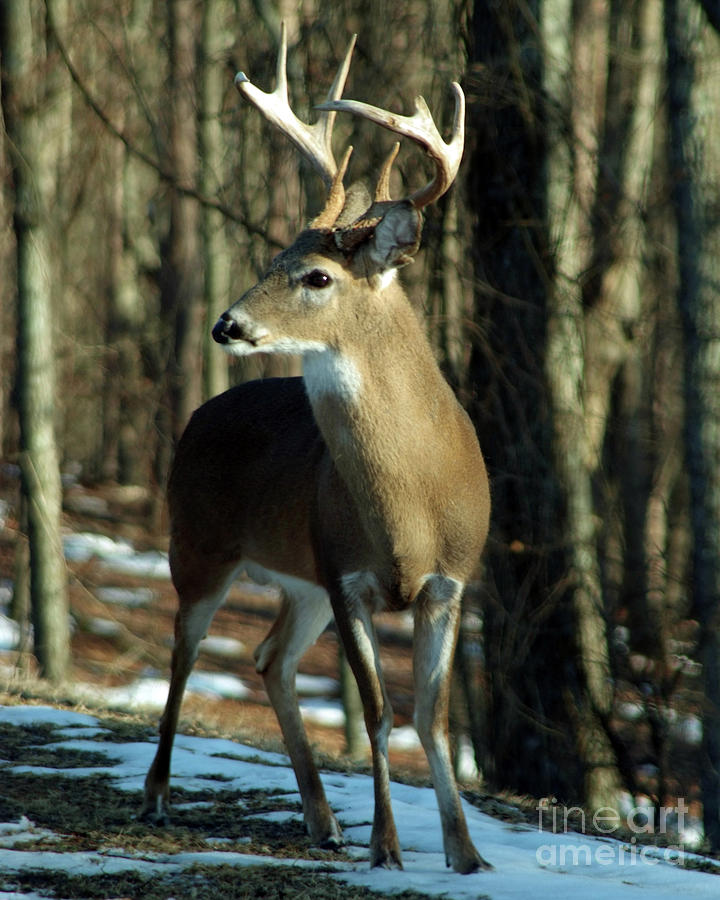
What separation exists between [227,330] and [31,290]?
568cm

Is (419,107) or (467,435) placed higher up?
(419,107)

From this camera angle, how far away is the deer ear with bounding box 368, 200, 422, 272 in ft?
15.0

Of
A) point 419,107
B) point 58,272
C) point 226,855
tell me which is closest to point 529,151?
point 419,107

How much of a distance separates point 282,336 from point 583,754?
4.12 meters

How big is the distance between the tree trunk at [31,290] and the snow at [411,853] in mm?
3889

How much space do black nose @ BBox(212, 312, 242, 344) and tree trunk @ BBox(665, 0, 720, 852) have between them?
368 cm

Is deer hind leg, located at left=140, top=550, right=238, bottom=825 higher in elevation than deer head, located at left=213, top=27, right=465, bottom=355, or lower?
lower

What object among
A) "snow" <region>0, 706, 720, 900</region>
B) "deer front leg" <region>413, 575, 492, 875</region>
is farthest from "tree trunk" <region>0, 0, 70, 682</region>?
"deer front leg" <region>413, 575, 492, 875</region>

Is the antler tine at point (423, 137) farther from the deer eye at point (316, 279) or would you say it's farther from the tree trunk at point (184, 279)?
the tree trunk at point (184, 279)

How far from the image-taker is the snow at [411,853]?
408 cm

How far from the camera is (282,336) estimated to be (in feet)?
15.0

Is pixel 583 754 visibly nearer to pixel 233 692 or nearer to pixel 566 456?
pixel 566 456

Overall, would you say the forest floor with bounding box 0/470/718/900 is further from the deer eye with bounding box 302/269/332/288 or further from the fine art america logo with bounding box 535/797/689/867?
the deer eye with bounding box 302/269/332/288

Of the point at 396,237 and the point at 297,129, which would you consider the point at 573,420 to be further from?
the point at 396,237
